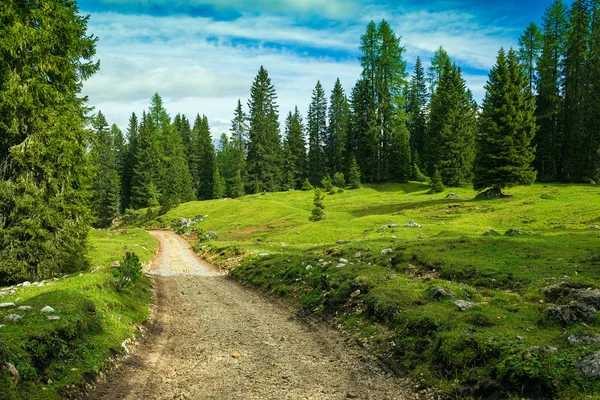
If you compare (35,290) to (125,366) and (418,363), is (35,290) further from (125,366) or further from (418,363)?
(418,363)

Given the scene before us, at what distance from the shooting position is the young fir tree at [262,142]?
9175 cm

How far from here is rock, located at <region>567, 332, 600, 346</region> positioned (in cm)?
692

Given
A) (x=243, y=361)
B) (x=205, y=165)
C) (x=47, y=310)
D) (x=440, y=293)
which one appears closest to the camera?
(x=47, y=310)

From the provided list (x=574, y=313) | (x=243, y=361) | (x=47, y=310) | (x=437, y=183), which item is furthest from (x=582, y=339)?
(x=437, y=183)

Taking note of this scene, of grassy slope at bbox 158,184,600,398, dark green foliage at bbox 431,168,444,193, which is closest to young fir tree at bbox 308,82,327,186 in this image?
dark green foliage at bbox 431,168,444,193

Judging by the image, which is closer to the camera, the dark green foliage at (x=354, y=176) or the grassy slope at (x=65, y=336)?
the grassy slope at (x=65, y=336)

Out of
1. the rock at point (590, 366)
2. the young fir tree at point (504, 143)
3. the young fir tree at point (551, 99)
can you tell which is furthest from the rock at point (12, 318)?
the young fir tree at point (551, 99)

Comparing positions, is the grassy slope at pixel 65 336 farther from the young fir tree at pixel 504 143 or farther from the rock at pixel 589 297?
the young fir tree at pixel 504 143

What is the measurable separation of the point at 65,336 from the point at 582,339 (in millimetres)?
10958

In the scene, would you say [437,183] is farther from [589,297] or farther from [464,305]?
[589,297]

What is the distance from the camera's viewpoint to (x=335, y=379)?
8641 millimetres

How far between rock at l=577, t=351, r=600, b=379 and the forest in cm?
2117

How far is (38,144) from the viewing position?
18.6 meters

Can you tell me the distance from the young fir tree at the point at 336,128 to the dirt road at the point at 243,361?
3399 inches
